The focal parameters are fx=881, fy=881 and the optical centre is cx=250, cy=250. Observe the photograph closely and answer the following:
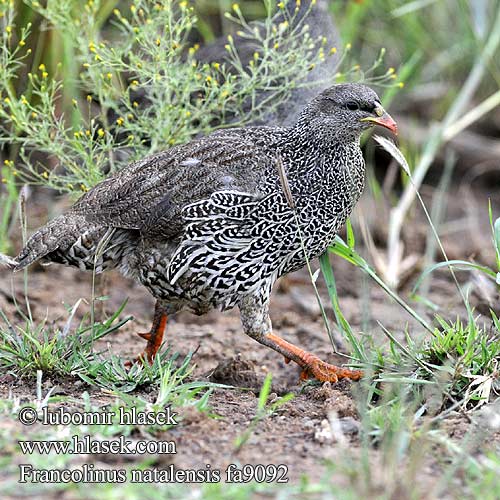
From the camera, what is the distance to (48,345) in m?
4.16

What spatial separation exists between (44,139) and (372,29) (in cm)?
448

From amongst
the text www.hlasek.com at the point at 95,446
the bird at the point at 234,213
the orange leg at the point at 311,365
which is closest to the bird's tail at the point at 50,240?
the bird at the point at 234,213

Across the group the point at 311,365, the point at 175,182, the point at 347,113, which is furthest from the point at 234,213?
the point at 311,365

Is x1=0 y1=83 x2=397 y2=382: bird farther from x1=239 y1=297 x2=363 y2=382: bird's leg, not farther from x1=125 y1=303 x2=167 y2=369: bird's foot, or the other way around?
x1=125 y1=303 x2=167 y2=369: bird's foot

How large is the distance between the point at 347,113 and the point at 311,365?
4.28 feet

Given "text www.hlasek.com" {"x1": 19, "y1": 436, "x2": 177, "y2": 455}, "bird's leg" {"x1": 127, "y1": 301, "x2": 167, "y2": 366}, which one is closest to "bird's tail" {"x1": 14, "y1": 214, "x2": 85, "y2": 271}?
"bird's leg" {"x1": 127, "y1": 301, "x2": 167, "y2": 366}

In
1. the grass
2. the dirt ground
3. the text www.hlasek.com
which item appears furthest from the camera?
the dirt ground

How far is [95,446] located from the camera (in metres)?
3.24

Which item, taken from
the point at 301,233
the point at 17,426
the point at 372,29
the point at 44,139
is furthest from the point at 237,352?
the point at 372,29

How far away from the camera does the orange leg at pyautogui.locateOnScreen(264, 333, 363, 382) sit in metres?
4.47

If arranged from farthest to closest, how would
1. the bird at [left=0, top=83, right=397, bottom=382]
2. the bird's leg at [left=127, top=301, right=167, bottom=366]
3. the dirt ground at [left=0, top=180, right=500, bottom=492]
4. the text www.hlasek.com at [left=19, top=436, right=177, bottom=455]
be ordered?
the bird's leg at [left=127, top=301, right=167, bottom=366], the bird at [left=0, top=83, right=397, bottom=382], the dirt ground at [left=0, top=180, right=500, bottom=492], the text www.hlasek.com at [left=19, top=436, right=177, bottom=455]

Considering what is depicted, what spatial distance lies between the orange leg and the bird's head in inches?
44.0

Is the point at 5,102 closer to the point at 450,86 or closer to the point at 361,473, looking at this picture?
the point at 361,473

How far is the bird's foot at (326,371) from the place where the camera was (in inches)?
176
